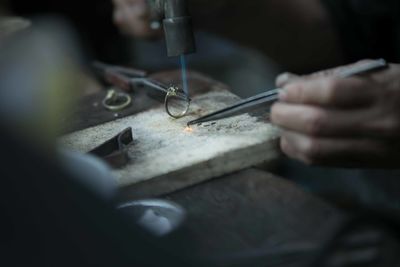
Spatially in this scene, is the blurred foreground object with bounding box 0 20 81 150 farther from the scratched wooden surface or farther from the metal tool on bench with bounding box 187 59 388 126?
the metal tool on bench with bounding box 187 59 388 126

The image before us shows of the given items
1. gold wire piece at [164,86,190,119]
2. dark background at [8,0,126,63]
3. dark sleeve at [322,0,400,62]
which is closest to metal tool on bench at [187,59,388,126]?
gold wire piece at [164,86,190,119]

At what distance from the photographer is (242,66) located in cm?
236

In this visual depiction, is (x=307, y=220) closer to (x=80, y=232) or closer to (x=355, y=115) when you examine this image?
(x=355, y=115)

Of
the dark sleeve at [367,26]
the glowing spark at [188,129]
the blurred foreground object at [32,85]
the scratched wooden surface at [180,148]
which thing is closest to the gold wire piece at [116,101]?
the scratched wooden surface at [180,148]

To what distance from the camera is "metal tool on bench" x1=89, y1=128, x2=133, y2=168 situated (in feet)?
3.22

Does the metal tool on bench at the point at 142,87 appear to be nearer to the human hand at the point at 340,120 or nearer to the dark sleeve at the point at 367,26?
the human hand at the point at 340,120

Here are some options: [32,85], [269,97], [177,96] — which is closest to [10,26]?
[177,96]

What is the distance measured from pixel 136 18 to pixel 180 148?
3.32ft

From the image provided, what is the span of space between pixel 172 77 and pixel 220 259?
2.84ft

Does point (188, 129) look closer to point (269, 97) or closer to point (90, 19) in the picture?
point (269, 97)

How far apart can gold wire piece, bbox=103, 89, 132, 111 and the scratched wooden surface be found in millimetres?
101

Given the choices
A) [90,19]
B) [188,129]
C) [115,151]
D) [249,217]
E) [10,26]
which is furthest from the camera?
[90,19]

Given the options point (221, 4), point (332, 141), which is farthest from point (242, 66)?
point (332, 141)

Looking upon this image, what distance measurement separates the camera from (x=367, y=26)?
6.43 ft
